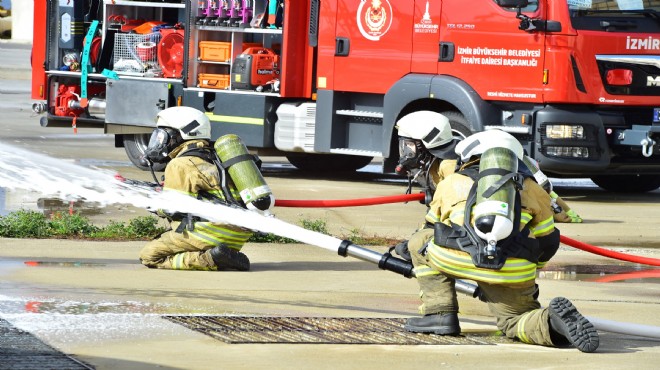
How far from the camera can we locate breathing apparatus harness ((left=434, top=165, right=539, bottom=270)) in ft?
21.9

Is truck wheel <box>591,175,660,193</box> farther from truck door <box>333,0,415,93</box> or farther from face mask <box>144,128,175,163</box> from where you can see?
face mask <box>144,128,175,163</box>

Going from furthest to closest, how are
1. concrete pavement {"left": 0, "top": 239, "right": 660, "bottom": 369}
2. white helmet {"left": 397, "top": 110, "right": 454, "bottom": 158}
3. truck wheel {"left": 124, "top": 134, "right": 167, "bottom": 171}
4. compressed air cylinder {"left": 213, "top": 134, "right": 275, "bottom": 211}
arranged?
truck wheel {"left": 124, "top": 134, "right": 167, "bottom": 171} → compressed air cylinder {"left": 213, "top": 134, "right": 275, "bottom": 211} → white helmet {"left": 397, "top": 110, "right": 454, "bottom": 158} → concrete pavement {"left": 0, "top": 239, "right": 660, "bottom": 369}

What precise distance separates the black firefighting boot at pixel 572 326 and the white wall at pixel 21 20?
4694 cm

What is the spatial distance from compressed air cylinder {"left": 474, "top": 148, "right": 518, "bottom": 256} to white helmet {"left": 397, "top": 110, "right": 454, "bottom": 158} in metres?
1.40

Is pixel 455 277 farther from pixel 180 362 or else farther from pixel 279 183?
pixel 279 183

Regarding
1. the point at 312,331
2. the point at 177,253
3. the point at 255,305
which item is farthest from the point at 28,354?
the point at 177,253

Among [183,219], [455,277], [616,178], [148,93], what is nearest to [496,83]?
[616,178]

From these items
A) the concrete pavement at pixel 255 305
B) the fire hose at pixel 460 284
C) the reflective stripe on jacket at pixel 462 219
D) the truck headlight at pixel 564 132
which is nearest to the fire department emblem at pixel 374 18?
the truck headlight at pixel 564 132

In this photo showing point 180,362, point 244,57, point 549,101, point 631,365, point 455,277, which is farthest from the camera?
point 244,57

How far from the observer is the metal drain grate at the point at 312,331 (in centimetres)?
672

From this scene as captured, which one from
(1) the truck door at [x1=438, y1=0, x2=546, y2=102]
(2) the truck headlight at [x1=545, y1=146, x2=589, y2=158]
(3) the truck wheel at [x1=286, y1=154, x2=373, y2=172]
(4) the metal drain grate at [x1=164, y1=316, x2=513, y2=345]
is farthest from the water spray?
(2) the truck headlight at [x1=545, y1=146, x2=589, y2=158]

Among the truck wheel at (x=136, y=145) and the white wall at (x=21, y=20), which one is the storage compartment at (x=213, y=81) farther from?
the white wall at (x=21, y=20)

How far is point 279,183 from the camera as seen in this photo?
49.9 ft

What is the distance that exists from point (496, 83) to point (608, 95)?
45.5 inches
